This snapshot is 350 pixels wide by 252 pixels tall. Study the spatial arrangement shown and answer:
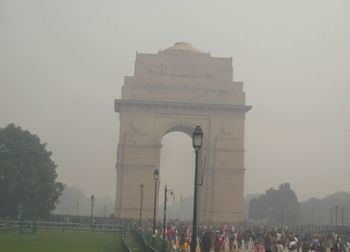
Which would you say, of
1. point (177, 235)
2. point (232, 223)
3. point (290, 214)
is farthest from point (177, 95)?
point (290, 214)

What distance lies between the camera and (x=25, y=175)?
42031mm

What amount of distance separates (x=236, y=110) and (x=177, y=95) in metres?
4.74

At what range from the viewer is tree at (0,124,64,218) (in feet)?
135

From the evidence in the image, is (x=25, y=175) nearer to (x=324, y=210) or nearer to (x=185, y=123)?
(x=185, y=123)

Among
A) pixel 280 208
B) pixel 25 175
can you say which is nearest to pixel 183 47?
pixel 25 175

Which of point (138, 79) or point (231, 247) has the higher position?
point (138, 79)

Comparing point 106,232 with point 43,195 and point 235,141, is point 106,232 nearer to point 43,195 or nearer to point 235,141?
point 43,195

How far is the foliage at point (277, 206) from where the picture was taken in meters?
91.7

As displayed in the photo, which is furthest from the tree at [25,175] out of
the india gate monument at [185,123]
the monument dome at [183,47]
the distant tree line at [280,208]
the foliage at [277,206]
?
the foliage at [277,206]

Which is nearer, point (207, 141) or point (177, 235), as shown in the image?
point (177, 235)

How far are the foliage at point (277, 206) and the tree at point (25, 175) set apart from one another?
53.2 m

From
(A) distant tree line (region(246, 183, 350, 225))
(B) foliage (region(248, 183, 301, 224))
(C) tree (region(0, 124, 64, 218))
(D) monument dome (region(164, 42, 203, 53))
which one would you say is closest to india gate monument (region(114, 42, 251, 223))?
(D) monument dome (region(164, 42, 203, 53))

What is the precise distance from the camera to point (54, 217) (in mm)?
46750

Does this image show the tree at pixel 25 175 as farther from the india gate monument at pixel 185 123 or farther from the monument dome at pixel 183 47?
the monument dome at pixel 183 47
